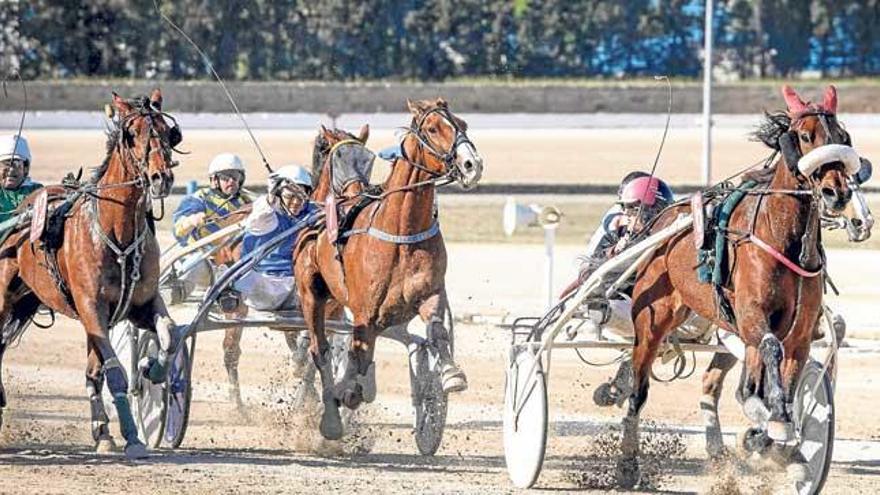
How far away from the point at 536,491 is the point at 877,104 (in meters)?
33.2

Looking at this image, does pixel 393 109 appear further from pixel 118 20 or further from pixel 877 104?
pixel 877 104

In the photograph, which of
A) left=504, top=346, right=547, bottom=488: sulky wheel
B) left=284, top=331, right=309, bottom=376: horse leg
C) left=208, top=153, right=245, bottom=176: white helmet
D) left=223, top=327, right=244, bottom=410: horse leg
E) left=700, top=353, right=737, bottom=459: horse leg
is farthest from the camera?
left=208, top=153, right=245, bottom=176: white helmet

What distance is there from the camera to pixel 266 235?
10.7 metres

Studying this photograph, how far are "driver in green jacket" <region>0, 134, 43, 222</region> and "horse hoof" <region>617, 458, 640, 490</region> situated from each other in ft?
11.7

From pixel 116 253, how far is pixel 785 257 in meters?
3.15

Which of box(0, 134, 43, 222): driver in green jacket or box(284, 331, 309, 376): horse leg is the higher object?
box(0, 134, 43, 222): driver in green jacket

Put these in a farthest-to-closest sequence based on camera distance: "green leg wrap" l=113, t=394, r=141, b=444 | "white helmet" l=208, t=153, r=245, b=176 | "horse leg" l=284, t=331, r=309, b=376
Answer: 1. "white helmet" l=208, t=153, r=245, b=176
2. "horse leg" l=284, t=331, r=309, b=376
3. "green leg wrap" l=113, t=394, r=141, b=444

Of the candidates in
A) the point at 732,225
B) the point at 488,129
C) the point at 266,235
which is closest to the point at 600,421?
the point at 266,235

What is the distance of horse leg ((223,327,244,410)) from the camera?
1129 cm

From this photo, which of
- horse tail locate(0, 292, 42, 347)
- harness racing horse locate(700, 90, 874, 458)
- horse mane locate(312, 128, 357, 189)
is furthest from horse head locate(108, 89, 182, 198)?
harness racing horse locate(700, 90, 874, 458)

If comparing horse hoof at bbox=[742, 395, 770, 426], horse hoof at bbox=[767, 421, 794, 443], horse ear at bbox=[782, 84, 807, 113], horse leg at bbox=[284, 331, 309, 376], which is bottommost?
horse leg at bbox=[284, 331, 309, 376]

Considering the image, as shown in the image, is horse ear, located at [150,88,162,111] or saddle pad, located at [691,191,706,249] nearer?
saddle pad, located at [691,191,706,249]

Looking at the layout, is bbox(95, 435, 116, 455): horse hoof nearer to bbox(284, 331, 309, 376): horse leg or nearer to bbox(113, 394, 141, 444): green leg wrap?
bbox(113, 394, 141, 444): green leg wrap

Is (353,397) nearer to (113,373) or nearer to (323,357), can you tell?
(323,357)
